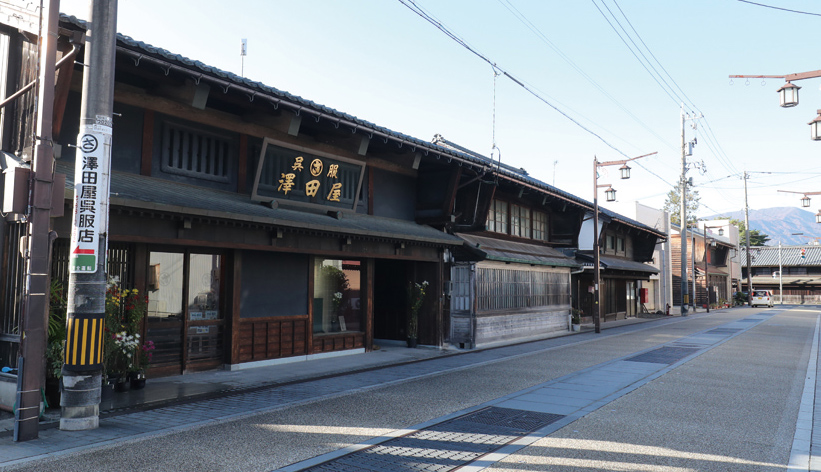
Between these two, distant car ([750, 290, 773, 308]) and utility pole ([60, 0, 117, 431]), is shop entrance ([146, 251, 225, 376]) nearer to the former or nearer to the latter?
utility pole ([60, 0, 117, 431])

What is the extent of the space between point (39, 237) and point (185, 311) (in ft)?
16.0

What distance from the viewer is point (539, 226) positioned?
1019 inches

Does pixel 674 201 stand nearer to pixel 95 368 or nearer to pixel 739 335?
pixel 739 335

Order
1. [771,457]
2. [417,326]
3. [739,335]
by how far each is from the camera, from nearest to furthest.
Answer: [771,457] → [417,326] → [739,335]

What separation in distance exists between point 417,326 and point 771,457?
11.3 m

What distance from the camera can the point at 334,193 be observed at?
45.2 ft

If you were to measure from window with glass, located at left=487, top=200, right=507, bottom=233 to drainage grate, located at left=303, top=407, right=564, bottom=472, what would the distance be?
1283 cm

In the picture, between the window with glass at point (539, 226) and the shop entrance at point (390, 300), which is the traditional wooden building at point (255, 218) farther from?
the window with glass at point (539, 226)

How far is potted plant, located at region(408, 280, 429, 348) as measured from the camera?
16578 mm

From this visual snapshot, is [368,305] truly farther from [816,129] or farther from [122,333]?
[816,129]

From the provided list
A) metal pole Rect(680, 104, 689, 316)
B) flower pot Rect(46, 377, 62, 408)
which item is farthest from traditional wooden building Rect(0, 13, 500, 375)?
metal pole Rect(680, 104, 689, 316)

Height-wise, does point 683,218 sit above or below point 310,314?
above

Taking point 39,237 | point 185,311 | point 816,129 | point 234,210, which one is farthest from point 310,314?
point 816,129

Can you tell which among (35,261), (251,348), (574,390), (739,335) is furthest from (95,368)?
(739,335)
